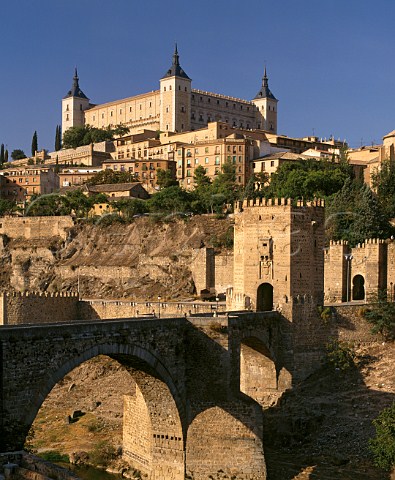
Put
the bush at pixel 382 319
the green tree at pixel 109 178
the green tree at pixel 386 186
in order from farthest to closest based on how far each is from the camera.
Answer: the green tree at pixel 109 178 < the green tree at pixel 386 186 < the bush at pixel 382 319

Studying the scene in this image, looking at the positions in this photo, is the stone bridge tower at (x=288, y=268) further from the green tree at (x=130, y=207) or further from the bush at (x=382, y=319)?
the green tree at (x=130, y=207)

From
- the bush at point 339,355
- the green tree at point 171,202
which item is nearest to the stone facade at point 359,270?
the bush at point 339,355

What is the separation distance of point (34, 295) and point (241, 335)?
17811mm

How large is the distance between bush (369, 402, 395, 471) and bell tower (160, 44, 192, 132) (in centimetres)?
8696

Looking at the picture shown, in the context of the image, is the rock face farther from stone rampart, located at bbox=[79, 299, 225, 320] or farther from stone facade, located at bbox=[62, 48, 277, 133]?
stone facade, located at bbox=[62, 48, 277, 133]

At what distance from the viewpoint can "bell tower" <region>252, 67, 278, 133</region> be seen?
406ft

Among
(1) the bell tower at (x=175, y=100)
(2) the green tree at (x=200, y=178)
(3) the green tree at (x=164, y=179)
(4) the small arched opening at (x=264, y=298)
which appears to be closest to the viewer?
(4) the small arched opening at (x=264, y=298)

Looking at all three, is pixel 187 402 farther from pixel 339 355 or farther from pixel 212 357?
pixel 339 355

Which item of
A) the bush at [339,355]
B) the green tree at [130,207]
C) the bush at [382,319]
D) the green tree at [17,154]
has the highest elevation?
the green tree at [17,154]

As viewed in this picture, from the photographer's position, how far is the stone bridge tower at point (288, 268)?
3219cm

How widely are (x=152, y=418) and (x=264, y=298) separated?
29.9 feet

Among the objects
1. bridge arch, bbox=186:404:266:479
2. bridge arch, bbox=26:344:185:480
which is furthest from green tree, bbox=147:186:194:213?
bridge arch, bbox=186:404:266:479

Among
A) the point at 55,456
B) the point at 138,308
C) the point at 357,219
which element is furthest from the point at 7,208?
the point at 55,456

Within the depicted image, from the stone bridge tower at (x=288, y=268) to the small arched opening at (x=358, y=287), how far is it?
1012 cm
